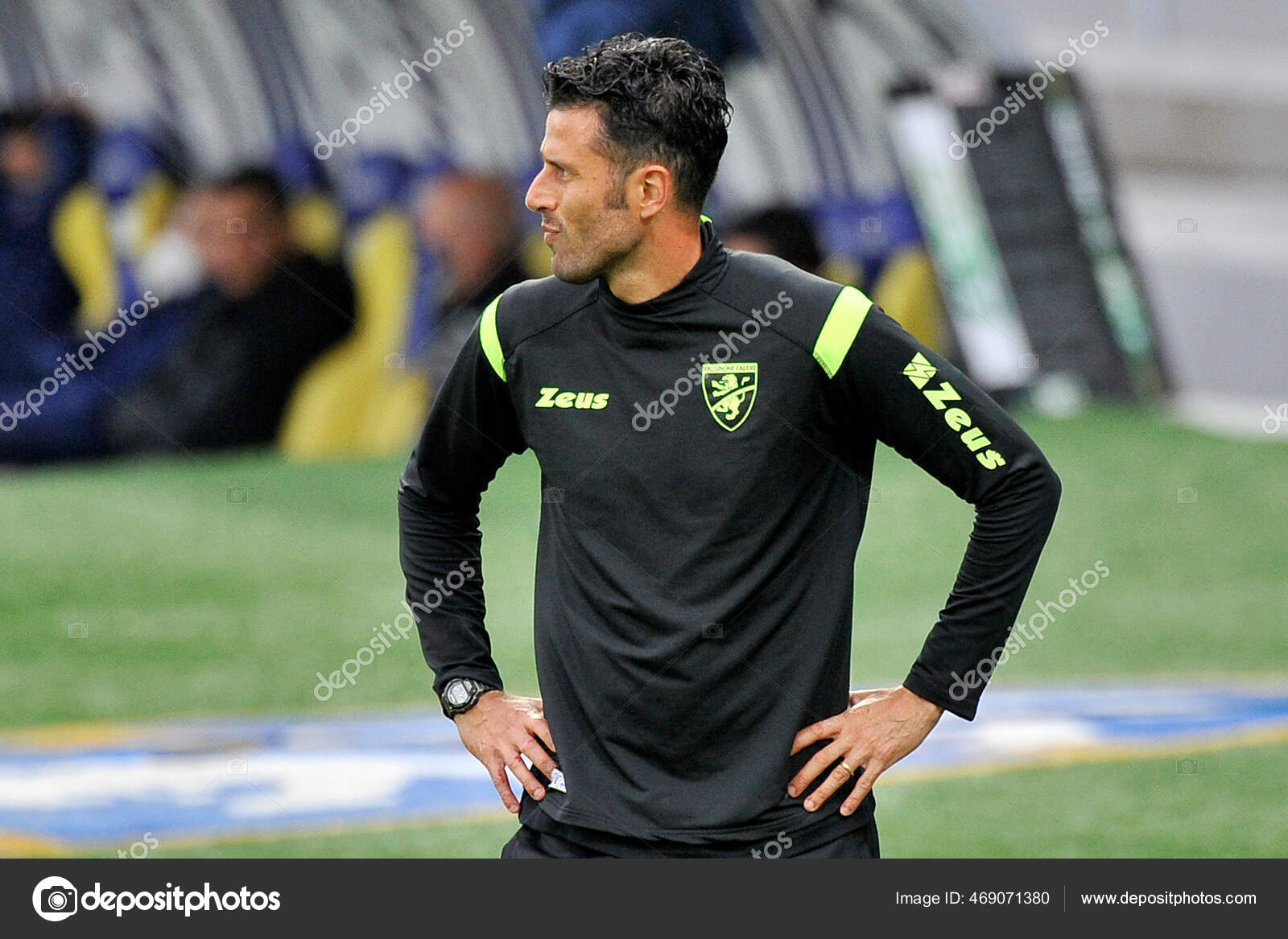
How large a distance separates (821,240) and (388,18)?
5136mm

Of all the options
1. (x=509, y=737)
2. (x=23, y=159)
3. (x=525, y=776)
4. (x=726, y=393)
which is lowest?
(x=525, y=776)

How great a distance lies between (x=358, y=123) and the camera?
58.7 feet

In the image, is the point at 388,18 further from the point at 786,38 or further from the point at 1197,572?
the point at 1197,572

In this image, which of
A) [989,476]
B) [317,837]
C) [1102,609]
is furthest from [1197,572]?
[989,476]

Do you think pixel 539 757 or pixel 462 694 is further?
pixel 462 694

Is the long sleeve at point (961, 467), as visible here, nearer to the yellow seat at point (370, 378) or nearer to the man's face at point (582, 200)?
the man's face at point (582, 200)

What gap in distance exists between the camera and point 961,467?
3428 mm

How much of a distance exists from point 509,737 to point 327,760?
5.35 metres

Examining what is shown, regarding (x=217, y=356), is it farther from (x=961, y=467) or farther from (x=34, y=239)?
(x=961, y=467)

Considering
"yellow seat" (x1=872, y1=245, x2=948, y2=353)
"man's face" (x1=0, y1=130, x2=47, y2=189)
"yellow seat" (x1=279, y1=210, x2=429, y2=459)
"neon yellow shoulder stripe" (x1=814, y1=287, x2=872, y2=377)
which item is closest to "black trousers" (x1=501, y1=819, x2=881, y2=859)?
"neon yellow shoulder stripe" (x1=814, y1=287, x2=872, y2=377)

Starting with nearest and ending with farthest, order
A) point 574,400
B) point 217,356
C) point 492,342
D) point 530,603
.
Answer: point 574,400
point 492,342
point 530,603
point 217,356

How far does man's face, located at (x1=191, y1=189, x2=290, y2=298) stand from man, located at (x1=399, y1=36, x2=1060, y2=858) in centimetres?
1420

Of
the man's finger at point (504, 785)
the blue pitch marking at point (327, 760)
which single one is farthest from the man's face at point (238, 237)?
the man's finger at point (504, 785)
